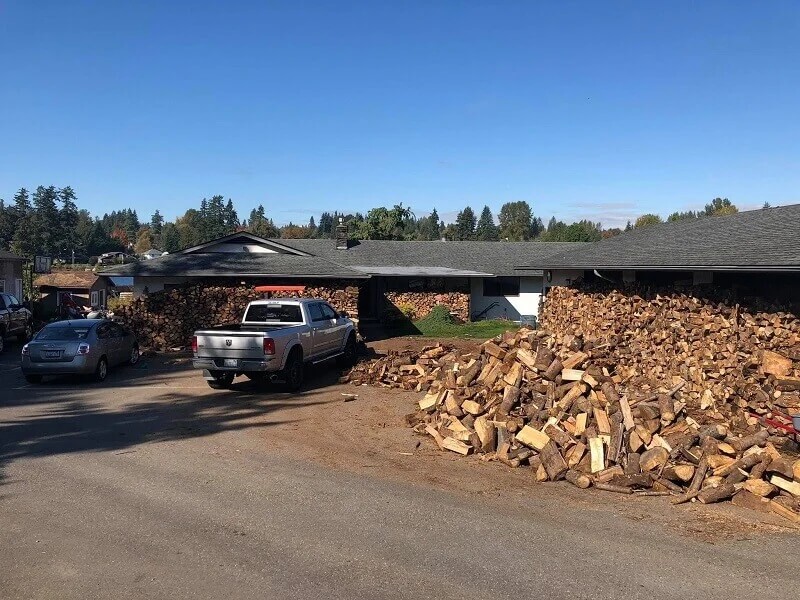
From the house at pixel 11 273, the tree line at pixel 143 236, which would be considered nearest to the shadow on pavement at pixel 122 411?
the house at pixel 11 273

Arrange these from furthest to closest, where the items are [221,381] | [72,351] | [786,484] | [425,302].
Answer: [425,302] < [72,351] < [221,381] < [786,484]

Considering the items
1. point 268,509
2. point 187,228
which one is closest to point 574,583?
point 268,509

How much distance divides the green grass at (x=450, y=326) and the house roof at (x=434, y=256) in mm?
2042

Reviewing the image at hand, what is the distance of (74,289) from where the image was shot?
1694 inches

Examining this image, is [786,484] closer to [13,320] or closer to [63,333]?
[63,333]

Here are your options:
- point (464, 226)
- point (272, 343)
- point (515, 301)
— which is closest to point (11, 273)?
point (515, 301)

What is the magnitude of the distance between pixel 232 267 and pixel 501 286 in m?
13.2

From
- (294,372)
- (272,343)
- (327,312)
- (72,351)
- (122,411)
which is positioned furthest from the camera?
(327,312)

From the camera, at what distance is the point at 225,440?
9.93 m

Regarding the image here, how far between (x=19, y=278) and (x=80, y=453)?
115ft

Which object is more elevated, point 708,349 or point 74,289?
point 74,289

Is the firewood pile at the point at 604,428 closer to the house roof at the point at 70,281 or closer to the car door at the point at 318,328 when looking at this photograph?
the car door at the point at 318,328

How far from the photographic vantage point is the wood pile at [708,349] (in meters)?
10.0

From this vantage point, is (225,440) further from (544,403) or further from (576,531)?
(576,531)
